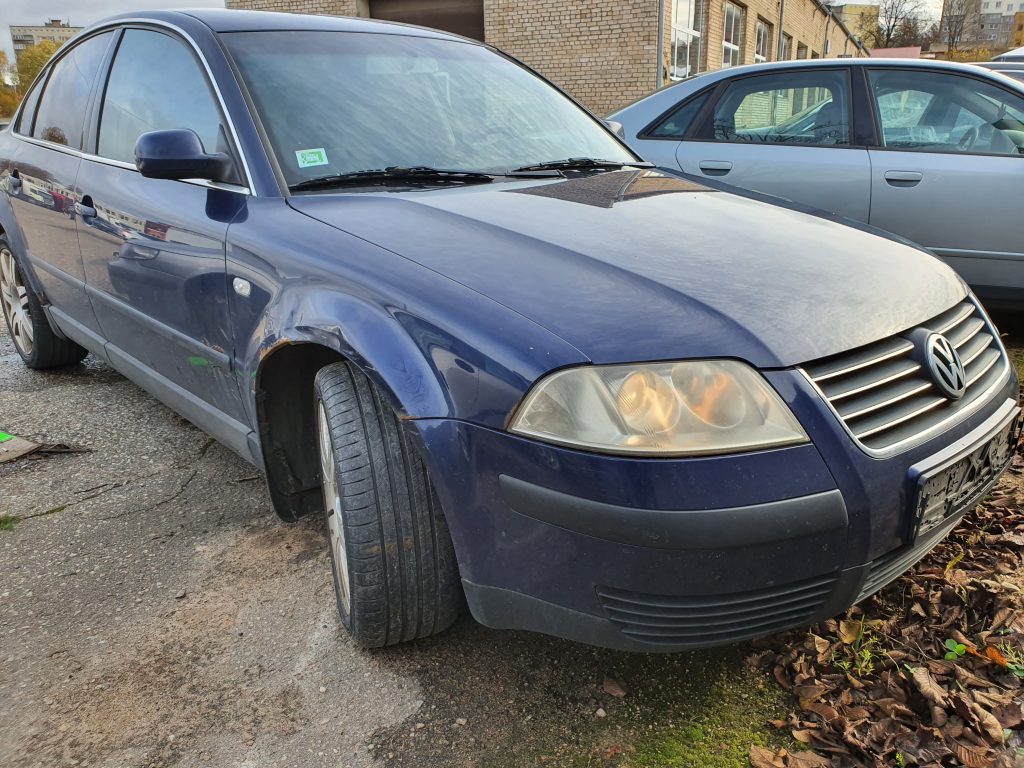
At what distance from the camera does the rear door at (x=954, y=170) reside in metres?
3.86

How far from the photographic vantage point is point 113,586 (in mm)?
2262

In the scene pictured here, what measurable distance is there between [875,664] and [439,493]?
1113mm

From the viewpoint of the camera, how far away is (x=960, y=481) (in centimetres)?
163

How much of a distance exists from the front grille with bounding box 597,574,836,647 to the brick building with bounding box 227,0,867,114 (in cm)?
1367

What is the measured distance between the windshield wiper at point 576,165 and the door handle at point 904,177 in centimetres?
191

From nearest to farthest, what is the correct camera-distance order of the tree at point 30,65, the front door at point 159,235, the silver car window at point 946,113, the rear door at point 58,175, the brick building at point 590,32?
the front door at point 159,235, the rear door at point 58,175, the silver car window at point 946,113, the brick building at point 590,32, the tree at point 30,65

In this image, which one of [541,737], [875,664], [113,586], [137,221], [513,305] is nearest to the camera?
[513,305]

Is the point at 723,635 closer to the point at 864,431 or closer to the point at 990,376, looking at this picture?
the point at 864,431

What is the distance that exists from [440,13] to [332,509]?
15.5m

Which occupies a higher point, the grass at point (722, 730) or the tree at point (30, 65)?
the tree at point (30, 65)

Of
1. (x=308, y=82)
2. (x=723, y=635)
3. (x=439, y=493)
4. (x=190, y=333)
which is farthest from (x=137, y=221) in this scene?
(x=723, y=635)

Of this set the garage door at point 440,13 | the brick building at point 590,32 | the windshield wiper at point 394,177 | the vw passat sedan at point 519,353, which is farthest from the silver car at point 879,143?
the garage door at point 440,13

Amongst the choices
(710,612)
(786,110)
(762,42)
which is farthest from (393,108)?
(762,42)

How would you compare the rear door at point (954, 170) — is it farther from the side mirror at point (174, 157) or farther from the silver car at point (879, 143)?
the side mirror at point (174, 157)
